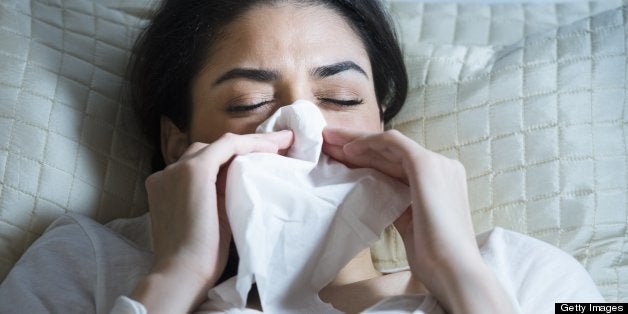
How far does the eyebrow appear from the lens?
129cm

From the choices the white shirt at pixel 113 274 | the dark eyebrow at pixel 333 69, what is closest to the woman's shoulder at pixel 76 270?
the white shirt at pixel 113 274

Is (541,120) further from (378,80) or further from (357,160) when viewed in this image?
(357,160)

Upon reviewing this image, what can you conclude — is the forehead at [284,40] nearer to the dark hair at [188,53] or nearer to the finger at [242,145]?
the dark hair at [188,53]

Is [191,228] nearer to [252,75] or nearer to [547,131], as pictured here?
[252,75]

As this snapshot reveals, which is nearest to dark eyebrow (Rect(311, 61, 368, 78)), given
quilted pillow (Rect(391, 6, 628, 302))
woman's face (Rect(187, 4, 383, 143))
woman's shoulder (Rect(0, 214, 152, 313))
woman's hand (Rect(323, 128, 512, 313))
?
woman's face (Rect(187, 4, 383, 143))

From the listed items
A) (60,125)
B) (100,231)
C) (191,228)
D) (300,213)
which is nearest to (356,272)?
(300,213)

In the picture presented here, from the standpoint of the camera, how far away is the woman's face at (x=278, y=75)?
129cm

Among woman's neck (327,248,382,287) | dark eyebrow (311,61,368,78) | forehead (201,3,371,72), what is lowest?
woman's neck (327,248,382,287)

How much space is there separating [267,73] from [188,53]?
0.24m

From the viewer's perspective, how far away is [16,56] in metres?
1.52

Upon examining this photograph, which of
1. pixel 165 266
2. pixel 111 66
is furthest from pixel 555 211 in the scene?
pixel 111 66

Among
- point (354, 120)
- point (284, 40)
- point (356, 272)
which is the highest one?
point (284, 40)

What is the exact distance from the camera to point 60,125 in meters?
1.50

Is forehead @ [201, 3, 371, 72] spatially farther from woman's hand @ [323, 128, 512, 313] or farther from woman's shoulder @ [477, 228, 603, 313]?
woman's shoulder @ [477, 228, 603, 313]
